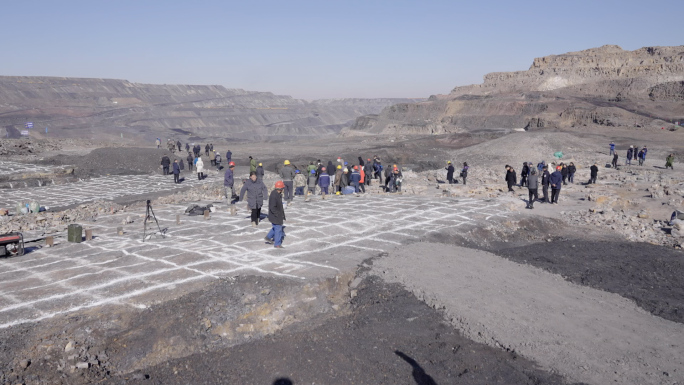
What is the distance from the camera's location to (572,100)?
66.5 meters

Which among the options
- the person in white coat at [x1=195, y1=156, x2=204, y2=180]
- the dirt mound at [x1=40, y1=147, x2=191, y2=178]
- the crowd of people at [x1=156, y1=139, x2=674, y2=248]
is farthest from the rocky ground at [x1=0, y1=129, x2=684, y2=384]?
the dirt mound at [x1=40, y1=147, x2=191, y2=178]

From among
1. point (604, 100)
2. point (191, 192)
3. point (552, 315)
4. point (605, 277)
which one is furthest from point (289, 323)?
point (604, 100)

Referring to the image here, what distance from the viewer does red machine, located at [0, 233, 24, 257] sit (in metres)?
9.85

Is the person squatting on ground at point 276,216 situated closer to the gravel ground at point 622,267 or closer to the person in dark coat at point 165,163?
the gravel ground at point 622,267

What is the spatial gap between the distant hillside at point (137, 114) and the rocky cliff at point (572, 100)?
24.6 metres

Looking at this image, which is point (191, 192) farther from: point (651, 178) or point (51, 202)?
point (651, 178)

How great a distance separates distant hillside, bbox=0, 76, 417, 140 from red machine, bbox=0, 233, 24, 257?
210 feet

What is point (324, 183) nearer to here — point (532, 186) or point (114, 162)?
point (532, 186)

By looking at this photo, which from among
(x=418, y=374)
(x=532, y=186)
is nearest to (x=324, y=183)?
(x=532, y=186)

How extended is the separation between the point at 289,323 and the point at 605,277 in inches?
283

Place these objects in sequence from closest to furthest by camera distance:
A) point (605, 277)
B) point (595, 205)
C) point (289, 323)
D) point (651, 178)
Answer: point (289, 323) < point (605, 277) < point (595, 205) < point (651, 178)

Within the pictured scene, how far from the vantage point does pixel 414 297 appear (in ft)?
27.8

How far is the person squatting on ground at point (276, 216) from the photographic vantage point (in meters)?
10.4

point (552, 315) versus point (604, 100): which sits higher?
point (604, 100)
